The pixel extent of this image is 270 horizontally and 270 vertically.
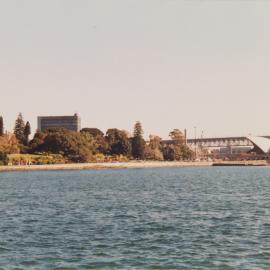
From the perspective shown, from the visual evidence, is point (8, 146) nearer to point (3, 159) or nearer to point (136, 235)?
point (3, 159)

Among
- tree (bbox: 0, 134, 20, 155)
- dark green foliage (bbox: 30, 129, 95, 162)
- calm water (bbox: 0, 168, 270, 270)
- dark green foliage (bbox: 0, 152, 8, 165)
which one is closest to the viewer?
calm water (bbox: 0, 168, 270, 270)

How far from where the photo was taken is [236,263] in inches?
1020

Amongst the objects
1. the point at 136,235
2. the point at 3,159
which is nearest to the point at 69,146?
the point at 3,159

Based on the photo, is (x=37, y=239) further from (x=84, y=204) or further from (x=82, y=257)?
(x=84, y=204)

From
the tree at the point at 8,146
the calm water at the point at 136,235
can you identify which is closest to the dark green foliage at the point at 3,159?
the tree at the point at 8,146

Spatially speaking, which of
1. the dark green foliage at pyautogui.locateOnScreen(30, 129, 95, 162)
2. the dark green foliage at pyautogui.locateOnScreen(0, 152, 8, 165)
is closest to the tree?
the dark green foliage at pyautogui.locateOnScreen(0, 152, 8, 165)

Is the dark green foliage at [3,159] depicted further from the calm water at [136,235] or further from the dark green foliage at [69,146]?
the calm water at [136,235]

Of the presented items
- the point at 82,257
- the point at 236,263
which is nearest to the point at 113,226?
the point at 82,257

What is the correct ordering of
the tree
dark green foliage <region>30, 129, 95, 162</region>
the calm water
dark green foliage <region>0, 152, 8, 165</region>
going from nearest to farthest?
the calm water → dark green foliage <region>0, 152, 8, 165</region> → the tree → dark green foliage <region>30, 129, 95, 162</region>

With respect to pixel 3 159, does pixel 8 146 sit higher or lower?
higher

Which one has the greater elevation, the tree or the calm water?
the tree

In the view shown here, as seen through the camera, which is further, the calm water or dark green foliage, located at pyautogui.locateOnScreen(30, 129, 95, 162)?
dark green foliage, located at pyautogui.locateOnScreen(30, 129, 95, 162)

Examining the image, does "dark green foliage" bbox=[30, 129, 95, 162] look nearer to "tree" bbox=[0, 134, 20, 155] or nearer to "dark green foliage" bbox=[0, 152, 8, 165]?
"tree" bbox=[0, 134, 20, 155]

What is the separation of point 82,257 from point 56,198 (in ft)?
118
